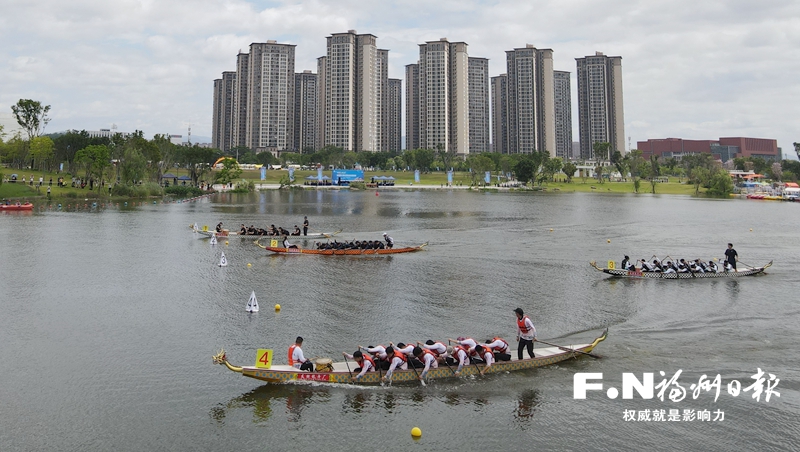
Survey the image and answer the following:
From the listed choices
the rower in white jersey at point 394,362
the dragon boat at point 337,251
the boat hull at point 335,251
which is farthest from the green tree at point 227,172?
the rower in white jersey at point 394,362

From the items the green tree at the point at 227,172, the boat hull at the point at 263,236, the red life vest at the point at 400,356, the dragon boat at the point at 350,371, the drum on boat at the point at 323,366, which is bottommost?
the dragon boat at the point at 350,371

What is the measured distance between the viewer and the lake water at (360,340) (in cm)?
1487

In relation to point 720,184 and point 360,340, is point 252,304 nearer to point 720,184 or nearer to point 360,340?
point 360,340

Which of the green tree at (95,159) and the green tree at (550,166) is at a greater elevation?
the green tree at (550,166)

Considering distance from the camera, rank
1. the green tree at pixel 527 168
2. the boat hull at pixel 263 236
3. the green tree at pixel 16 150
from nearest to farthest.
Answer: the boat hull at pixel 263 236 → the green tree at pixel 16 150 → the green tree at pixel 527 168

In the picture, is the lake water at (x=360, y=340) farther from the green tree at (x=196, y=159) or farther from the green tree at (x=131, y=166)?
the green tree at (x=196, y=159)

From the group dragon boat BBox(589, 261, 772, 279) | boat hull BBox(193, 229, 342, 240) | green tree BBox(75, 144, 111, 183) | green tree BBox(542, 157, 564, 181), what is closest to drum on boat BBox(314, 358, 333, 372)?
dragon boat BBox(589, 261, 772, 279)

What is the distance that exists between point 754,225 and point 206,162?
407 feet

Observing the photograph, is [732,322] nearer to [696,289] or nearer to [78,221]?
A: [696,289]

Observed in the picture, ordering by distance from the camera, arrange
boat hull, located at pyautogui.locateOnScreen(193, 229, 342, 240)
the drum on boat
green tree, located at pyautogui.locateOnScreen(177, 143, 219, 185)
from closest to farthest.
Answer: the drum on boat
boat hull, located at pyautogui.locateOnScreen(193, 229, 342, 240)
green tree, located at pyautogui.locateOnScreen(177, 143, 219, 185)

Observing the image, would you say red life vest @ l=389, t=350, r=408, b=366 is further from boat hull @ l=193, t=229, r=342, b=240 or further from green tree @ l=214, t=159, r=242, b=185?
green tree @ l=214, t=159, r=242, b=185

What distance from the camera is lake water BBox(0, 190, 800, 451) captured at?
14.9 m

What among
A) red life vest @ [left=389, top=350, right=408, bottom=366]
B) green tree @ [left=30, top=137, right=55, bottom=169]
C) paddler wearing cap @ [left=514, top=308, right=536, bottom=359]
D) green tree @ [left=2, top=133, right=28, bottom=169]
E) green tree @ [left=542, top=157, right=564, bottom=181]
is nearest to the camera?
red life vest @ [left=389, top=350, right=408, bottom=366]

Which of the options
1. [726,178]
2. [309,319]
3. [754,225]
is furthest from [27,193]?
[726,178]
